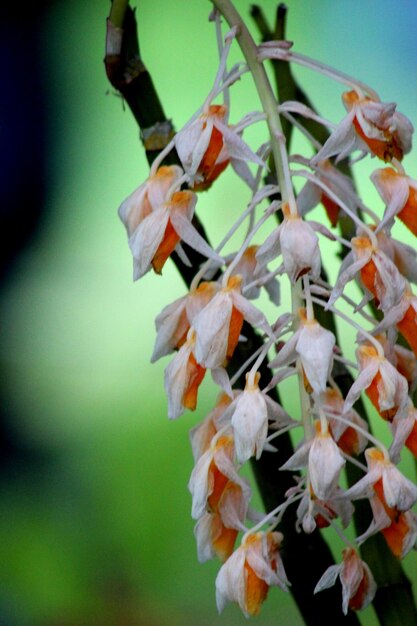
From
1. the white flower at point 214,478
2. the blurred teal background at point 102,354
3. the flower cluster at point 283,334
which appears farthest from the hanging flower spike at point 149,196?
the blurred teal background at point 102,354

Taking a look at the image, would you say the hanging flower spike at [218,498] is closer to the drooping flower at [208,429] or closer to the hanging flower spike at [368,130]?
the drooping flower at [208,429]

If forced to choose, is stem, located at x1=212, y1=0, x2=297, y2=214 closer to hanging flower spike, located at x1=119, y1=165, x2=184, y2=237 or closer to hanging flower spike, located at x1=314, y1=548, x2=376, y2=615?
hanging flower spike, located at x1=119, y1=165, x2=184, y2=237

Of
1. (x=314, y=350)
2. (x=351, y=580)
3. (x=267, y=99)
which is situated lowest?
(x=351, y=580)

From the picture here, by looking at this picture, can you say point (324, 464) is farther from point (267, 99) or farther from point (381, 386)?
point (267, 99)

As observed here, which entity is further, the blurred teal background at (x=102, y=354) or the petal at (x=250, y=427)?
the blurred teal background at (x=102, y=354)

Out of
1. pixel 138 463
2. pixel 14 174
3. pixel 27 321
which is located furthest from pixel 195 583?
pixel 14 174

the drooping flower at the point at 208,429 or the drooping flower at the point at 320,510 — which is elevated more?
the drooping flower at the point at 208,429

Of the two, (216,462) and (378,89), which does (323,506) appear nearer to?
(216,462)

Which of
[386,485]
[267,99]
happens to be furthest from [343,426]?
[267,99]
